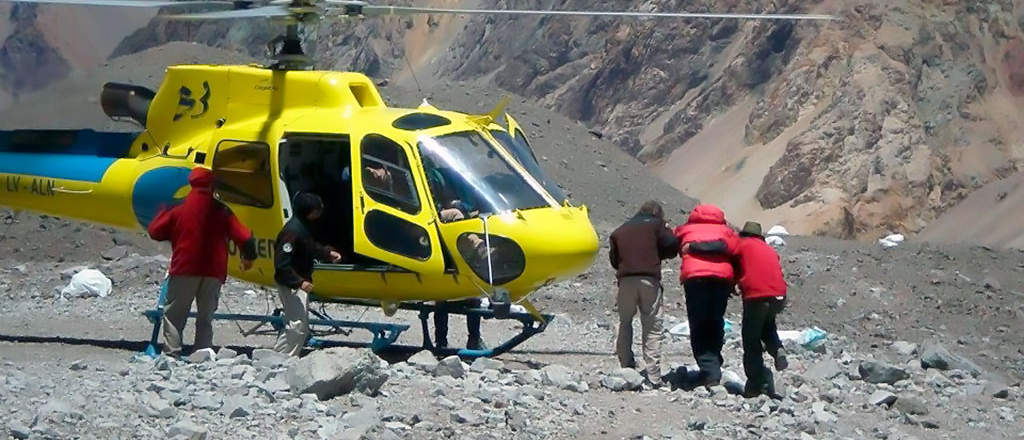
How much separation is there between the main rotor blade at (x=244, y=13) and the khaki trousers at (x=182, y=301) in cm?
195

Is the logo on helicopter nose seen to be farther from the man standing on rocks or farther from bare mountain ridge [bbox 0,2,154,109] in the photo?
bare mountain ridge [bbox 0,2,154,109]

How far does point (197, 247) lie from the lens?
12398 millimetres

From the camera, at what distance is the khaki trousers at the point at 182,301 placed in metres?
12.5

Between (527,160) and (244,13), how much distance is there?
8.28 ft

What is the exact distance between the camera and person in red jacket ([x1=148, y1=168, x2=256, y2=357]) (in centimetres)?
1238

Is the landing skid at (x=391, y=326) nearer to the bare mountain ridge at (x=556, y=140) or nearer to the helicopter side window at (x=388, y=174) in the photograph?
the helicopter side window at (x=388, y=174)

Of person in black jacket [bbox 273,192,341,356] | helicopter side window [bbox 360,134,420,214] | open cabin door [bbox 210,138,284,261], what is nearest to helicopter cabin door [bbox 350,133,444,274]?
helicopter side window [bbox 360,134,420,214]

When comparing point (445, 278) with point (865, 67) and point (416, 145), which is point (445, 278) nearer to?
point (416, 145)

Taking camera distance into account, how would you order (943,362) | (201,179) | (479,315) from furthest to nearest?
(943,362) < (479,315) < (201,179)

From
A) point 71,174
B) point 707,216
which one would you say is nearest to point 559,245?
point 707,216

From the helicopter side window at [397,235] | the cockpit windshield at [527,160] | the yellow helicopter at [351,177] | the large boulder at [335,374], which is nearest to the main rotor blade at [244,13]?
the yellow helicopter at [351,177]

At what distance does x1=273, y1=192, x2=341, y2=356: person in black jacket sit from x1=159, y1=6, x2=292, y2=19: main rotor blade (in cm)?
141

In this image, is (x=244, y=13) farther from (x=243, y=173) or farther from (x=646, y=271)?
(x=646, y=271)

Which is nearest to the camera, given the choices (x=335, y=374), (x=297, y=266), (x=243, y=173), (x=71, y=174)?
(x=335, y=374)
